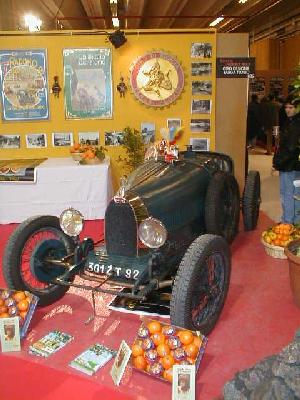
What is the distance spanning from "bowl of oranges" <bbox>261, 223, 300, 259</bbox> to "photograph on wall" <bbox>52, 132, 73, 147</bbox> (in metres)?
2.88

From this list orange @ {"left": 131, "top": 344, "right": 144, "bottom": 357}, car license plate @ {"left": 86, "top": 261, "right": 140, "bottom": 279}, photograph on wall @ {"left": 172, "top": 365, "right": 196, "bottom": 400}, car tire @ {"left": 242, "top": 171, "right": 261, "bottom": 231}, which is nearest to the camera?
photograph on wall @ {"left": 172, "top": 365, "right": 196, "bottom": 400}

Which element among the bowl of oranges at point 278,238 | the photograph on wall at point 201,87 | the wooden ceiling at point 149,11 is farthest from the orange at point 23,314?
the wooden ceiling at point 149,11

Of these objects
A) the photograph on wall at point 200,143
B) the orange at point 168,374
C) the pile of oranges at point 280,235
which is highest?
the photograph on wall at point 200,143

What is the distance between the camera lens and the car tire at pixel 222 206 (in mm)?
3605

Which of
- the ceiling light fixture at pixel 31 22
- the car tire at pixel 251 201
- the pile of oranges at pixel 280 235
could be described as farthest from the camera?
the ceiling light fixture at pixel 31 22

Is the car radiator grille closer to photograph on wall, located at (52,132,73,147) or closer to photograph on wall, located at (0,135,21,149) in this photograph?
photograph on wall, located at (52,132,73,147)

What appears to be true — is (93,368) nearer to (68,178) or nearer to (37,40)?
(68,178)

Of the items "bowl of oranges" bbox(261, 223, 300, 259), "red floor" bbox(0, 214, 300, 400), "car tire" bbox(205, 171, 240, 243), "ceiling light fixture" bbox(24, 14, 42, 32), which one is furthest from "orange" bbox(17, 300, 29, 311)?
"ceiling light fixture" bbox(24, 14, 42, 32)

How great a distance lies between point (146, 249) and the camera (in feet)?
9.54

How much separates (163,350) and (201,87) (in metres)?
4.05

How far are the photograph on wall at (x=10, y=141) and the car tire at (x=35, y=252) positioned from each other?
2.64m

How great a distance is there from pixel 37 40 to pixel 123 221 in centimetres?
351

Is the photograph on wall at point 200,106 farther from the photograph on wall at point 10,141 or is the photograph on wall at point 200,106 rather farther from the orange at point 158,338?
the orange at point 158,338

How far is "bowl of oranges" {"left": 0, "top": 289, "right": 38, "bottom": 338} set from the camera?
2.73 meters
